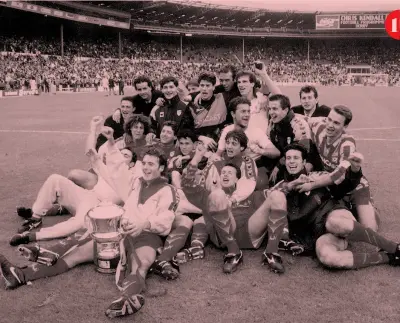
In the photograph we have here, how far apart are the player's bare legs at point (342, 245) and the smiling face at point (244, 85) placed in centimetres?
219

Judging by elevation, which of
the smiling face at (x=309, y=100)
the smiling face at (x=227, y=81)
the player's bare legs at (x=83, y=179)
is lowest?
the player's bare legs at (x=83, y=179)

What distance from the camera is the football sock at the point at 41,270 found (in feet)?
13.4

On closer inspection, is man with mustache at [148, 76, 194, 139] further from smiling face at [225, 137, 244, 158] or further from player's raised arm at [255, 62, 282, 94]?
smiling face at [225, 137, 244, 158]

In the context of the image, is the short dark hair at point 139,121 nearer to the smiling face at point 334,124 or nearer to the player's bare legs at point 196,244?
the player's bare legs at point 196,244

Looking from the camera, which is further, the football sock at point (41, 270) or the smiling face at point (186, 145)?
the smiling face at point (186, 145)

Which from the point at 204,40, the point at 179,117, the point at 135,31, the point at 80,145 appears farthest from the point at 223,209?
the point at 204,40

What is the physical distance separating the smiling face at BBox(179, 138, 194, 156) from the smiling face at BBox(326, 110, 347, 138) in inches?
62.6

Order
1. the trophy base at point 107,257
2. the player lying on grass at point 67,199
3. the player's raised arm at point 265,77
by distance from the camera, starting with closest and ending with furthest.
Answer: the trophy base at point 107,257, the player lying on grass at point 67,199, the player's raised arm at point 265,77

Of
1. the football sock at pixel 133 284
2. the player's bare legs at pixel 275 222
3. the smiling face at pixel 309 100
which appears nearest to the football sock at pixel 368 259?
the player's bare legs at pixel 275 222

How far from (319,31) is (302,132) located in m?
64.9

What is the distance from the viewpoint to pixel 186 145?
561 cm

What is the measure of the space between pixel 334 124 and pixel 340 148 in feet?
0.94

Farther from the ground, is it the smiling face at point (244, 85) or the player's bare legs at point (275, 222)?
the smiling face at point (244, 85)

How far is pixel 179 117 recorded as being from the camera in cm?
645
